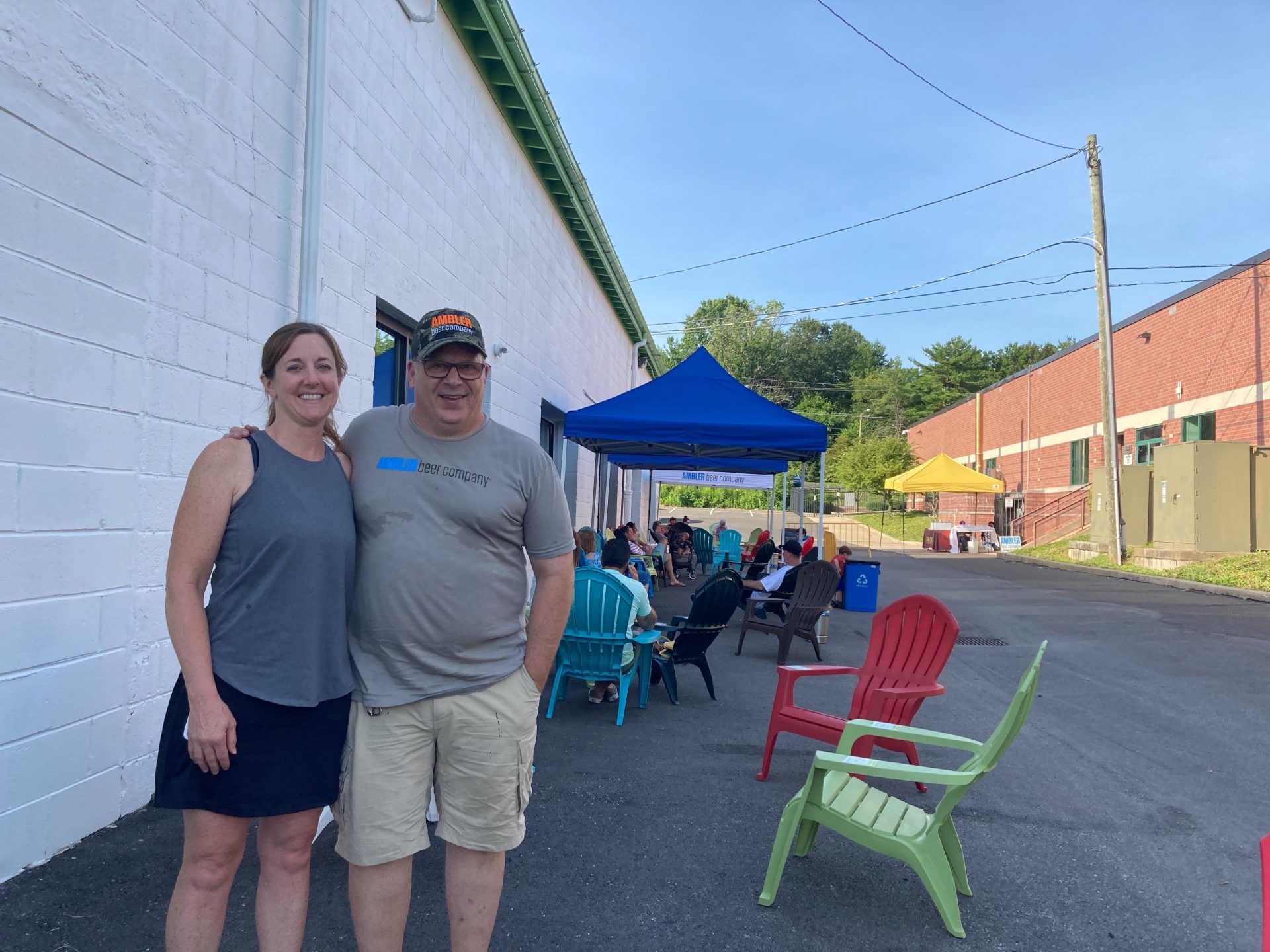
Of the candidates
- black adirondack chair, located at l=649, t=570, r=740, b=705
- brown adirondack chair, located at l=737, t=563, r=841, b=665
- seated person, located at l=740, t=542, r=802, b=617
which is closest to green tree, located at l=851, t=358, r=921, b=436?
seated person, located at l=740, t=542, r=802, b=617

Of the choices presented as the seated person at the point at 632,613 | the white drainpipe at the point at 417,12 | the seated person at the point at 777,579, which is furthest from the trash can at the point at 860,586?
the white drainpipe at the point at 417,12

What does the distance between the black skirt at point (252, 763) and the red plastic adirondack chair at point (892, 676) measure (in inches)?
110

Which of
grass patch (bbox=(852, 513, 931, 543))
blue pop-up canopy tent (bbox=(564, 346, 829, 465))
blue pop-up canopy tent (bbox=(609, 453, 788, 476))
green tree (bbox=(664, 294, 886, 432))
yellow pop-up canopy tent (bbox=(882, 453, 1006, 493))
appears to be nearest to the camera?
blue pop-up canopy tent (bbox=(564, 346, 829, 465))

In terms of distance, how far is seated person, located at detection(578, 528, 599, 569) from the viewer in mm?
8898

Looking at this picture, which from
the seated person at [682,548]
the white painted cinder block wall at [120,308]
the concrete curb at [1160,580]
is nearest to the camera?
the white painted cinder block wall at [120,308]

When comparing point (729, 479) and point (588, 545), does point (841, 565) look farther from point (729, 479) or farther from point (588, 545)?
point (729, 479)

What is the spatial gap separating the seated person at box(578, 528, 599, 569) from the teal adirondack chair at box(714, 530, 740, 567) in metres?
8.53

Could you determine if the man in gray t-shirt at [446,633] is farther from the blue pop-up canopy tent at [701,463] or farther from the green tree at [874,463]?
the green tree at [874,463]

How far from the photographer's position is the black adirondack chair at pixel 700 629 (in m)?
6.12

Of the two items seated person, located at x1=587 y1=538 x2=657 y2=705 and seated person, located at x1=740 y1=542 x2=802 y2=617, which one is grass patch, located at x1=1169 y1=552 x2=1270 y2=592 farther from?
seated person, located at x1=587 y1=538 x2=657 y2=705

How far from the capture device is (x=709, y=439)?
8.98 m

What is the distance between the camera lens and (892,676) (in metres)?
4.68

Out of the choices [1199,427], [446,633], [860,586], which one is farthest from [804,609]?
[1199,427]

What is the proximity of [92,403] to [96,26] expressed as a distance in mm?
1434
